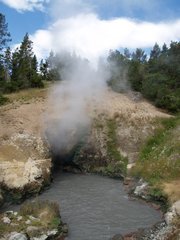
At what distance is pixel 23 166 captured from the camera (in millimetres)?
42281

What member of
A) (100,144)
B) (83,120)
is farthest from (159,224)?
(83,120)

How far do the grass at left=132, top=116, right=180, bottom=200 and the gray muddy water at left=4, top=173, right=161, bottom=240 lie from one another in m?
3.35

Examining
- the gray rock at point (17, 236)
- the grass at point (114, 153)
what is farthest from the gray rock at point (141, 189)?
the gray rock at point (17, 236)

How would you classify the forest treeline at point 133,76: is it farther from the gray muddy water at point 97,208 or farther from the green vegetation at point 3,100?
the gray muddy water at point 97,208

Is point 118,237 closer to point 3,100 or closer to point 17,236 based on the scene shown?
point 17,236

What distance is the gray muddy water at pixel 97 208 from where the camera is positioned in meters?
32.1

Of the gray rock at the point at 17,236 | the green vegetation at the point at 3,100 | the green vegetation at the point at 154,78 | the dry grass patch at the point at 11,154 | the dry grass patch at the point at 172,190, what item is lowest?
the gray rock at the point at 17,236

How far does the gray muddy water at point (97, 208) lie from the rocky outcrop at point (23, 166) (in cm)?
177

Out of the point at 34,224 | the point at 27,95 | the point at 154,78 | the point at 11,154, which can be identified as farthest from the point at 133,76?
the point at 34,224

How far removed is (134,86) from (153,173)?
28.7 meters

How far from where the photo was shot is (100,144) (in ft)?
175

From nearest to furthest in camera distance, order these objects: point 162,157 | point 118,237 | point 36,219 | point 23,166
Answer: point 118,237 → point 36,219 → point 23,166 → point 162,157

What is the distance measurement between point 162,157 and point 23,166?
16.8 meters

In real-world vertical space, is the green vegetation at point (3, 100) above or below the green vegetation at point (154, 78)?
below
